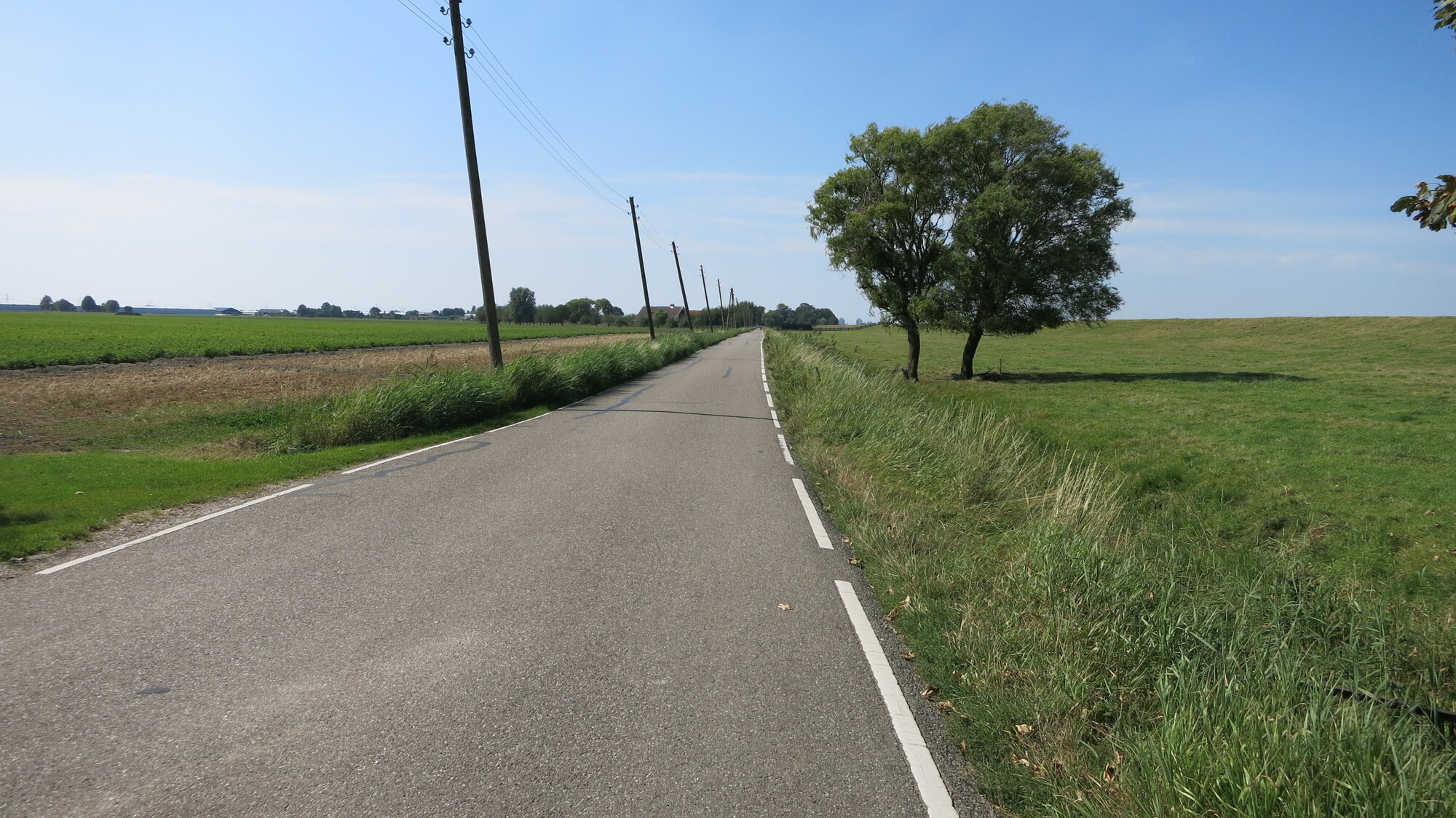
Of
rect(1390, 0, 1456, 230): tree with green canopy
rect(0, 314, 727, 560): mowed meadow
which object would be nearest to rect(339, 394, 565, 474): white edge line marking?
rect(0, 314, 727, 560): mowed meadow

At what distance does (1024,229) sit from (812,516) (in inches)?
1026

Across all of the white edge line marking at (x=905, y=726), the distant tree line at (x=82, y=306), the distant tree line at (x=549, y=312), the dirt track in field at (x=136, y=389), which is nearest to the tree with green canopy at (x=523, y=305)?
the distant tree line at (x=549, y=312)

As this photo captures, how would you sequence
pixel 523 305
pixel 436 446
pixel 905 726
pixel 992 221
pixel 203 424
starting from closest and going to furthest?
pixel 905 726 → pixel 436 446 → pixel 203 424 → pixel 992 221 → pixel 523 305

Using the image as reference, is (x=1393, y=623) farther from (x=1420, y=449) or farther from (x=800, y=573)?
(x=1420, y=449)

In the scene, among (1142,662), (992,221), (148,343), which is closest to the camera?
(1142,662)

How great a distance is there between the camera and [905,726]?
3.84 meters

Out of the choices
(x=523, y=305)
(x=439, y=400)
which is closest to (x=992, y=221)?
(x=439, y=400)

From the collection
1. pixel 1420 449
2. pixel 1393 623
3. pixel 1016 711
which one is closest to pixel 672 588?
pixel 1016 711

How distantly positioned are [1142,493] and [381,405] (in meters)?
13.2

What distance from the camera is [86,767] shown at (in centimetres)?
325

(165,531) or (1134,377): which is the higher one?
(165,531)

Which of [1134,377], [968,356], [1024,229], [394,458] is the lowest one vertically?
[1134,377]

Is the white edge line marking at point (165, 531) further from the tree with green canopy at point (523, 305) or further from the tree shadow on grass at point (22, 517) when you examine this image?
the tree with green canopy at point (523, 305)

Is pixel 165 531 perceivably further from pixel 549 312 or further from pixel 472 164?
pixel 549 312
